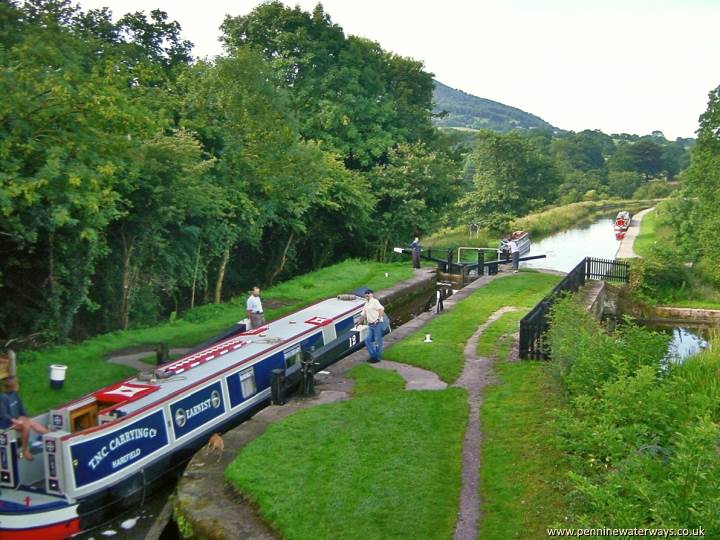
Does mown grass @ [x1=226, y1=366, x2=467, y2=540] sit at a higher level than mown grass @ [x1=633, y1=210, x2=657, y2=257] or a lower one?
lower

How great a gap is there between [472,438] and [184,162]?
1024 centimetres

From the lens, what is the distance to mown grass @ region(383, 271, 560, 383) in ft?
43.5

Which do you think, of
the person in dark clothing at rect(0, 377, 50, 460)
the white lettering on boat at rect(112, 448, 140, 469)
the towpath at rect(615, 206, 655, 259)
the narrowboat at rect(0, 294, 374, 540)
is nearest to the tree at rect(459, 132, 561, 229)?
the towpath at rect(615, 206, 655, 259)

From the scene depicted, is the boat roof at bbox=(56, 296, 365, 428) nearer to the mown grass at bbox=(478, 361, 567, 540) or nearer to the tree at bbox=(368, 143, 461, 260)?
the mown grass at bbox=(478, 361, 567, 540)

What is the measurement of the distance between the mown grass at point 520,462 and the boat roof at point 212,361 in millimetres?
3993

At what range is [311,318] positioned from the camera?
47.4 feet

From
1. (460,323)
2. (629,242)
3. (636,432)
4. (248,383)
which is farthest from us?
(629,242)

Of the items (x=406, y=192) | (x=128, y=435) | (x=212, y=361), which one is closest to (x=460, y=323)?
(x=212, y=361)

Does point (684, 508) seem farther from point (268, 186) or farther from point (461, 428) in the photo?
point (268, 186)

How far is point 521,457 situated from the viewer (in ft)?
27.5

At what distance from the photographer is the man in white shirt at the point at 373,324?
13250 millimetres

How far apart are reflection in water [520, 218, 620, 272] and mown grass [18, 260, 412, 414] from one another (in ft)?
34.7

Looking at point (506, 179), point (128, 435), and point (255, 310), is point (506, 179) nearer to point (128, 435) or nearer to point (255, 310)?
point (255, 310)

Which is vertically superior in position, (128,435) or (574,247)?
(128,435)
